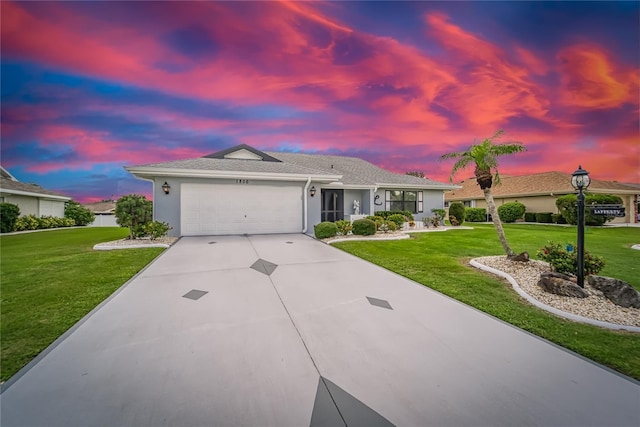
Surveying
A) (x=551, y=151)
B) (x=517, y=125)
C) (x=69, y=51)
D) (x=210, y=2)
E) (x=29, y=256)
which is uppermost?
(x=210, y=2)

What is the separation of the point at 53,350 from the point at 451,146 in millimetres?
20279

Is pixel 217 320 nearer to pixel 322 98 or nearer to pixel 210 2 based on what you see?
pixel 210 2

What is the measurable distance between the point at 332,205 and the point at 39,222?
2069cm

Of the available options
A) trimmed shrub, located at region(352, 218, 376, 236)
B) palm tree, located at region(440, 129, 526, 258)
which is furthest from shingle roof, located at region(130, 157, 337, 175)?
palm tree, located at region(440, 129, 526, 258)

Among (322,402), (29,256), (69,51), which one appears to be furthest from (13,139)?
(322,402)

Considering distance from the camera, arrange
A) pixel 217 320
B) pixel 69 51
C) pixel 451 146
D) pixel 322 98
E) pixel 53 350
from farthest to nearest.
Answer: pixel 451 146, pixel 322 98, pixel 69 51, pixel 217 320, pixel 53 350

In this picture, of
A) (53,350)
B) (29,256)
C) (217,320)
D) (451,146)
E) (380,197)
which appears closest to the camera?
(53,350)

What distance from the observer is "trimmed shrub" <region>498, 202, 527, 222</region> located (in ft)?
68.5

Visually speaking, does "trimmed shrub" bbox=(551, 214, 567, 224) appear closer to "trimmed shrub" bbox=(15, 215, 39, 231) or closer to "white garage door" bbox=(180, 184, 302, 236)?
"white garage door" bbox=(180, 184, 302, 236)

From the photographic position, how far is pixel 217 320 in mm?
3109

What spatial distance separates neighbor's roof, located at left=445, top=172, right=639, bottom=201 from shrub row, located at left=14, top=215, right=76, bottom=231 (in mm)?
31103

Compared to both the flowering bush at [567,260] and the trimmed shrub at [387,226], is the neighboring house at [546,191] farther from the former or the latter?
the flowering bush at [567,260]

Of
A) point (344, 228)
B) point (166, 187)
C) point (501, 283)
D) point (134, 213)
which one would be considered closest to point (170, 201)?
point (166, 187)

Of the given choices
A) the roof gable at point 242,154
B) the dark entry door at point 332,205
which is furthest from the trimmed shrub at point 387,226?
the roof gable at point 242,154
